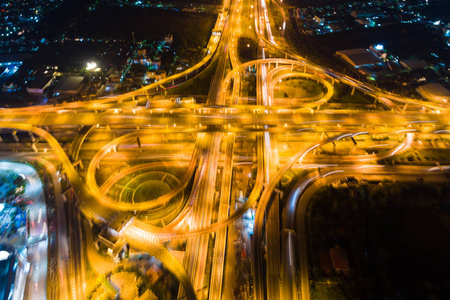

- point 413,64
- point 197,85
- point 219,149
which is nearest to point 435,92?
point 413,64

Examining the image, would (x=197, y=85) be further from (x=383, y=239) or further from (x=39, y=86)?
(x=383, y=239)

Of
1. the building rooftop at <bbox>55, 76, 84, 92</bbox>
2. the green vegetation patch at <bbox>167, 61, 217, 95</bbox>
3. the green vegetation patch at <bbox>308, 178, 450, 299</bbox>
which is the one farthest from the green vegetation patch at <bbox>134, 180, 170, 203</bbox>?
the building rooftop at <bbox>55, 76, 84, 92</bbox>

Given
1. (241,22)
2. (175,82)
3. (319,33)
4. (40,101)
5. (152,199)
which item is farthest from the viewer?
(241,22)

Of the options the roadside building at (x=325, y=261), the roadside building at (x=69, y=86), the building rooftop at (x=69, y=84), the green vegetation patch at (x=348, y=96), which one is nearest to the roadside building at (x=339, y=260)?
the roadside building at (x=325, y=261)

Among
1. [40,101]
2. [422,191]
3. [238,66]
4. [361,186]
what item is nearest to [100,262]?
[361,186]

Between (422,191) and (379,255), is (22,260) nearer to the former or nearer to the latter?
(379,255)

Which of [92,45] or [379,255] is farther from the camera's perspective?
[92,45]

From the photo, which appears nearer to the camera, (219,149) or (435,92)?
(219,149)

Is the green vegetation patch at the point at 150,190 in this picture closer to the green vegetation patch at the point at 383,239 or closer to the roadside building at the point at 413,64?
the green vegetation patch at the point at 383,239
